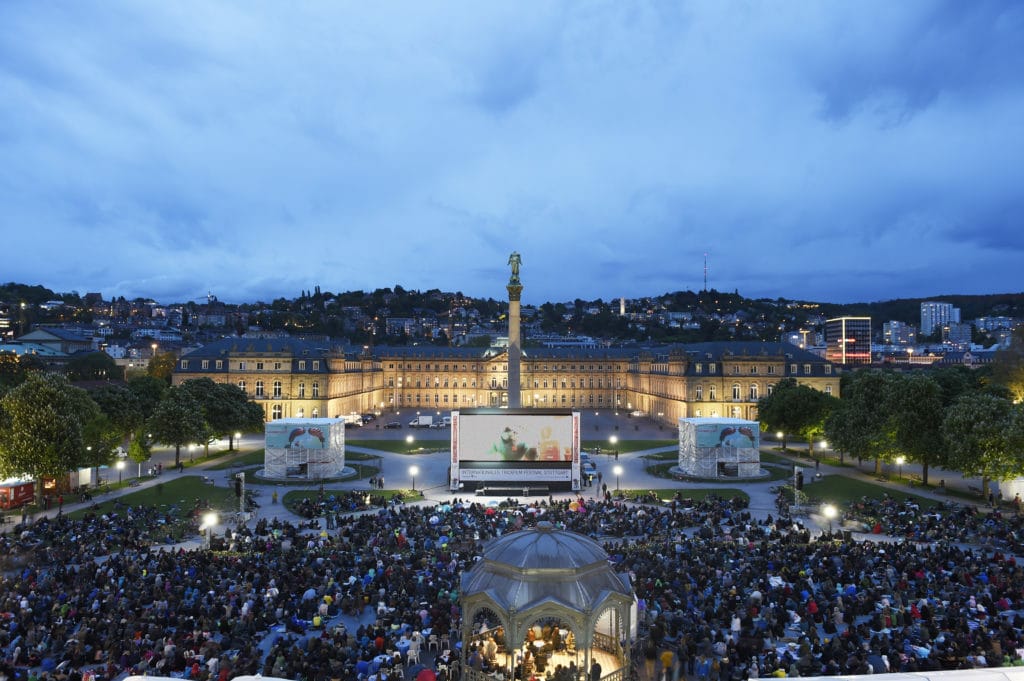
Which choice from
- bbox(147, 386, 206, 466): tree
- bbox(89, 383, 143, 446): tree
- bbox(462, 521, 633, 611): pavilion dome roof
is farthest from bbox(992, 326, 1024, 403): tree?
bbox(89, 383, 143, 446): tree

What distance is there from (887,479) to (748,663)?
1562 inches

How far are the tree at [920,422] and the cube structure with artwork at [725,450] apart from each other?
10.1 meters

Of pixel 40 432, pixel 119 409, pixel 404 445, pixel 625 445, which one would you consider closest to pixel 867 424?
pixel 625 445

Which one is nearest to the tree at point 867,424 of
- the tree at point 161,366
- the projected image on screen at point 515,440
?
the projected image on screen at point 515,440

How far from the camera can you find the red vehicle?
40438 millimetres

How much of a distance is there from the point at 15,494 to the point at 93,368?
280 ft

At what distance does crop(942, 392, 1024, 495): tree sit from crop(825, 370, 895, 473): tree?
599cm

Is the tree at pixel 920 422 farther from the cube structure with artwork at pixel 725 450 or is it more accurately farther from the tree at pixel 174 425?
the tree at pixel 174 425

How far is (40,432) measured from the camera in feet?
136

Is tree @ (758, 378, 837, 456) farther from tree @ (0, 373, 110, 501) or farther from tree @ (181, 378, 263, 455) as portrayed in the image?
tree @ (0, 373, 110, 501)

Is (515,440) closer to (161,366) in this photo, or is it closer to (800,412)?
(800,412)

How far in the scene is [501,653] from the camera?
19.6m

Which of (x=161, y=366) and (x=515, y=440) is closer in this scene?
(x=515, y=440)

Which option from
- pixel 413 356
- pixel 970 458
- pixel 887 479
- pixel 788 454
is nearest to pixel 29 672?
pixel 970 458
